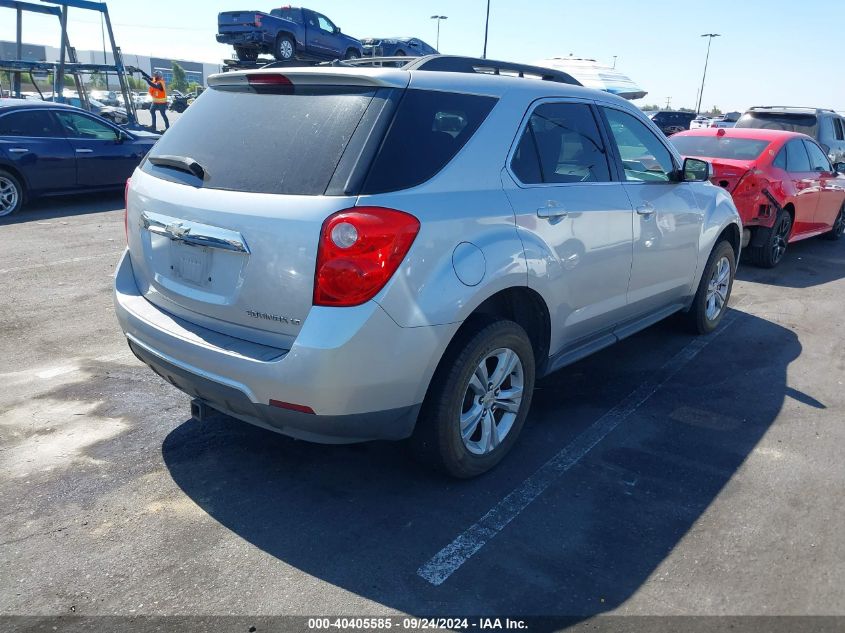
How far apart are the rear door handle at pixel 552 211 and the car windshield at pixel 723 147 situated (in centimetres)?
561

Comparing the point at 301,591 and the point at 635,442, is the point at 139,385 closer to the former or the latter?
the point at 301,591

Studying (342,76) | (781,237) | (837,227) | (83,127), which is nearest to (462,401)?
(342,76)

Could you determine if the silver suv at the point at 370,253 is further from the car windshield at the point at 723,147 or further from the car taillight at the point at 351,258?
the car windshield at the point at 723,147

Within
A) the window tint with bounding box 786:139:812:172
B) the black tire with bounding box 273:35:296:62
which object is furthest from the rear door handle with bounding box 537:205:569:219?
the black tire with bounding box 273:35:296:62

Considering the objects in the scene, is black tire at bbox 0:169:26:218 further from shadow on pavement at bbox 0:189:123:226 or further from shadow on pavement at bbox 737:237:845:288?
shadow on pavement at bbox 737:237:845:288

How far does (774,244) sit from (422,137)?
6804 mm

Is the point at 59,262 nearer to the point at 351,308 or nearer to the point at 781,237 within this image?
the point at 351,308

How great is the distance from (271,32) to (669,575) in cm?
2030

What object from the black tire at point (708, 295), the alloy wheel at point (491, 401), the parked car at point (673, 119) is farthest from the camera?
the parked car at point (673, 119)

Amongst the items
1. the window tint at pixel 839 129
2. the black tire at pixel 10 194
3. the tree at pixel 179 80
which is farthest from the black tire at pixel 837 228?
the tree at pixel 179 80

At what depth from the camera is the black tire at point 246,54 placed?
21031 mm

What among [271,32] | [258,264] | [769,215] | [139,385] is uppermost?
[271,32]

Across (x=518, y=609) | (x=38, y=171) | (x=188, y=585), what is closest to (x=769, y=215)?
(x=518, y=609)

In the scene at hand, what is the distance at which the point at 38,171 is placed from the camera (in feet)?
33.9
